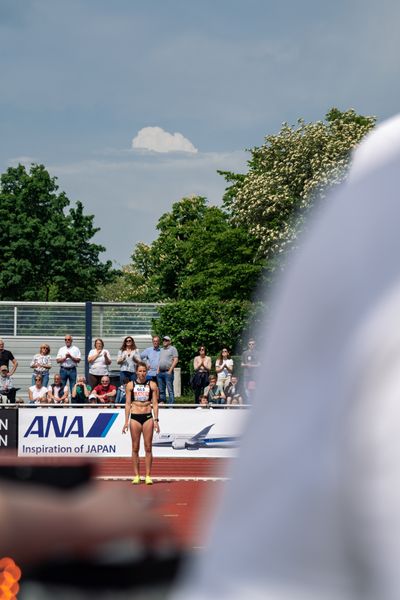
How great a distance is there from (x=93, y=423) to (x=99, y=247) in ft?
194

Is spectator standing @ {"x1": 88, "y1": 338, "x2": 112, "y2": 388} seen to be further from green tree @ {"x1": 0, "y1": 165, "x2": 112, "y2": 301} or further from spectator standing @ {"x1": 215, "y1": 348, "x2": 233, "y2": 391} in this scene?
green tree @ {"x1": 0, "y1": 165, "x2": 112, "y2": 301}

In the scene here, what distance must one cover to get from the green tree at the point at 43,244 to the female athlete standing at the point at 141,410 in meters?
56.4

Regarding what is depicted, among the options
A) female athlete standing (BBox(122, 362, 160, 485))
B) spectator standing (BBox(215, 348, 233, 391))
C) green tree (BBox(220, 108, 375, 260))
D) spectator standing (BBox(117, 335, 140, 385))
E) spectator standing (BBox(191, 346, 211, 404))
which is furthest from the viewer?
green tree (BBox(220, 108, 375, 260))

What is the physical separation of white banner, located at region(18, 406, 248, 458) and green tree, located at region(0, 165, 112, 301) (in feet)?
177

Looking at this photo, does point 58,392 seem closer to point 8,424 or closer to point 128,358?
point 128,358

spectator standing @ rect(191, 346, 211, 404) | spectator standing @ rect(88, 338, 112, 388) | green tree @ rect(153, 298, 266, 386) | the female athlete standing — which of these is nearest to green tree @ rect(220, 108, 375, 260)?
green tree @ rect(153, 298, 266, 386)

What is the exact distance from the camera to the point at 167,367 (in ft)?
77.3

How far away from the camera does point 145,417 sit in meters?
17.0

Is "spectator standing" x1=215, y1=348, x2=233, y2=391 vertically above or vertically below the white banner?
above

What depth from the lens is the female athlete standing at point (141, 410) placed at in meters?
16.8

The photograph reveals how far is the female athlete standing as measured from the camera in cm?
1677

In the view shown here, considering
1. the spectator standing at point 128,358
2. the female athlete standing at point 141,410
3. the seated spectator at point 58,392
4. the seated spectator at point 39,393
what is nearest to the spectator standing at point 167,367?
the spectator standing at point 128,358

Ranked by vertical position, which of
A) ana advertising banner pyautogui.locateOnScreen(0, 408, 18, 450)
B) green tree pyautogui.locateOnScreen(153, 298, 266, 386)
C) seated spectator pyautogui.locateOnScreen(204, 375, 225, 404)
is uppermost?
green tree pyautogui.locateOnScreen(153, 298, 266, 386)

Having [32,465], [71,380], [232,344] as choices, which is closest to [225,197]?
[232,344]
